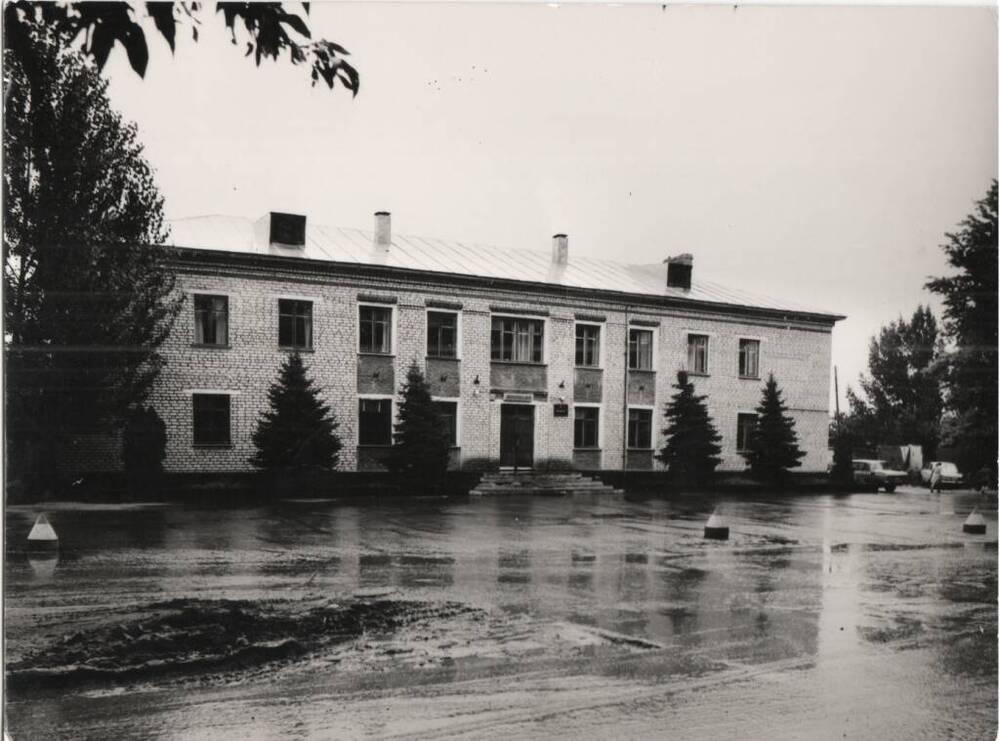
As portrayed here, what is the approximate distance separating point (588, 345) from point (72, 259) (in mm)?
5046

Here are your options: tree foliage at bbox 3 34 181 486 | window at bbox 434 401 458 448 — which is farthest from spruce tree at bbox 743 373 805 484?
tree foliage at bbox 3 34 181 486

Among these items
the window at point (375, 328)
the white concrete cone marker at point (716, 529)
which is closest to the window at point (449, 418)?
the window at point (375, 328)

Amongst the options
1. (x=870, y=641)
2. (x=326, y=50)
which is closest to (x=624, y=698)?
(x=870, y=641)

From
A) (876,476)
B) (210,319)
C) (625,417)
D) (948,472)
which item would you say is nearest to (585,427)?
(625,417)

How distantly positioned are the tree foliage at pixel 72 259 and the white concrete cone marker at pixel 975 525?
32.1 feet

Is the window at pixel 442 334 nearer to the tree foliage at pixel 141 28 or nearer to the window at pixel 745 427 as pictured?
the window at pixel 745 427

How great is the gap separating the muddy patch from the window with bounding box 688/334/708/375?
335 centimetres

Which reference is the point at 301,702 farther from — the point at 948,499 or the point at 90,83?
the point at 948,499

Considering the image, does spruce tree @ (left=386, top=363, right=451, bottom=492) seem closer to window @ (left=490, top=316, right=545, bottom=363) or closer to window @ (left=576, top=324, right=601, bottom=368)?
window @ (left=490, top=316, right=545, bottom=363)

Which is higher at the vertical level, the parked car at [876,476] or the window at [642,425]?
the window at [642,425]

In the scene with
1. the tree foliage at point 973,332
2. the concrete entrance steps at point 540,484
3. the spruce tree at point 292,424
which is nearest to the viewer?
the tree foliage at point 973,332

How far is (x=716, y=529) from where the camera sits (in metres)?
9.93

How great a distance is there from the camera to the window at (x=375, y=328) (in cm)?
843

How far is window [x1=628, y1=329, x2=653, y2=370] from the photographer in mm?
8258
